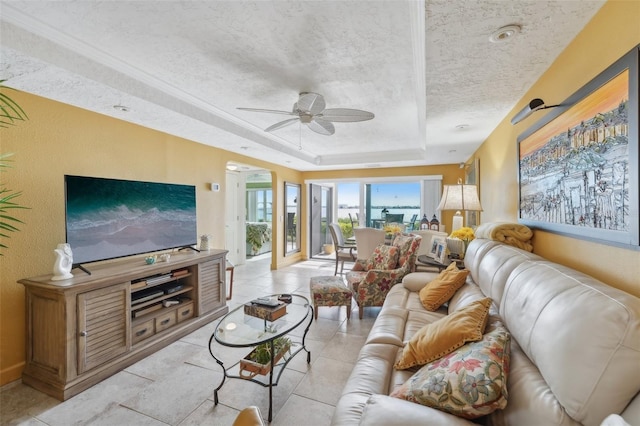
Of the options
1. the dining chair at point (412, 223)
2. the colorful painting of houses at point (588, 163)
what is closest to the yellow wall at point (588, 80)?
the colorful painting of houses at point (588, 163)

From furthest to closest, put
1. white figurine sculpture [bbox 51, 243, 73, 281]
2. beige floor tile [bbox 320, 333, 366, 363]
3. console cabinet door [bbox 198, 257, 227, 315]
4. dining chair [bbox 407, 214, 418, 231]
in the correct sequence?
dining chair [bbox 407, 214, 418, 231] < console cabinet door [bbox 198, 257, 227, 315] < beige floor tile [bbox 320, 333, 366, 363] < white figurine sculpture [bbox 51, 243, 73, 281]

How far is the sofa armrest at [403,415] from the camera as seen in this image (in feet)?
2.96

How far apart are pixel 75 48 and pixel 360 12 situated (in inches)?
77.7

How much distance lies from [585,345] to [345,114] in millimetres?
2135

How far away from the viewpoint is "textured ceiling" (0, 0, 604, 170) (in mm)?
1485

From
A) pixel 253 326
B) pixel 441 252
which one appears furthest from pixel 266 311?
pixel 441 252

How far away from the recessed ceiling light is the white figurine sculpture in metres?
3.26

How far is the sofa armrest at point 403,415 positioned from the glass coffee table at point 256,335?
3.32ft

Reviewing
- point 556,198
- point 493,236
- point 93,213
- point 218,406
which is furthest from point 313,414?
point 93,213

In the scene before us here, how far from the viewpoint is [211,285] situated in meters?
3.33

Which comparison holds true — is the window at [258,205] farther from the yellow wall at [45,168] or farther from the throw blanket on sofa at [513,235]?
the throw blanket on sofa at [513,235]

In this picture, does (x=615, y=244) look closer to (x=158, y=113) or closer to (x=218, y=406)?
(x=218, y=406)

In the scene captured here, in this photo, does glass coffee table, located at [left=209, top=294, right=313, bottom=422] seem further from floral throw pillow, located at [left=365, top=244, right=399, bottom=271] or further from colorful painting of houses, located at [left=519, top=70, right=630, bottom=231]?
colorful painting of houses, located at [left=519, top=70, right=630, bottom=231]

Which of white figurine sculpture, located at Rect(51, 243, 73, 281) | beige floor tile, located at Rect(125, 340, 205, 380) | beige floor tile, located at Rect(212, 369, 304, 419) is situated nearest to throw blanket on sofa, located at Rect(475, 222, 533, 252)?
beige floor tile, located at Rect(212, 369, 304, 419)
